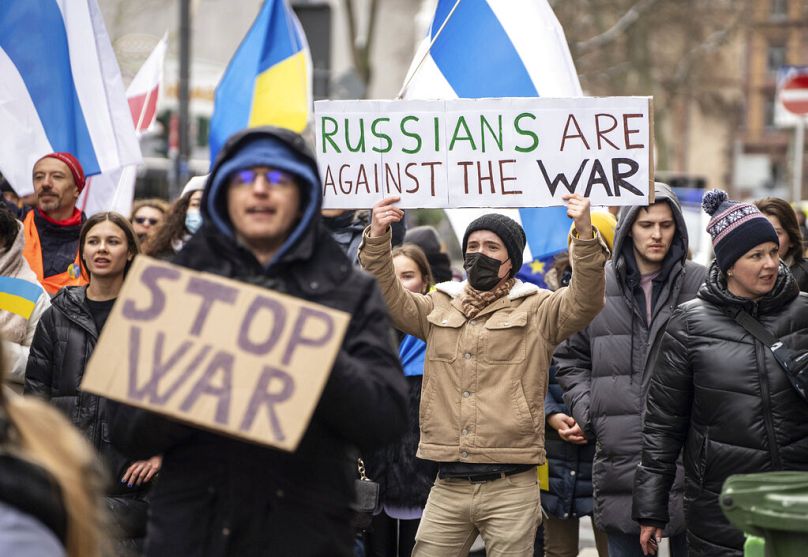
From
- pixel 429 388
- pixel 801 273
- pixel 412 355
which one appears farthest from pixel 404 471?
pixel 801 273

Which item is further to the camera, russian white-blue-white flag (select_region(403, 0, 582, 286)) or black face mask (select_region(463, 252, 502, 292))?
russian white-blue-white flag (select_region(403, 0, 582, 286))

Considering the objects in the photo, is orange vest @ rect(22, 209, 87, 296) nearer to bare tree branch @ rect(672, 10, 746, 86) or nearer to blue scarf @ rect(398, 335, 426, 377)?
blue scarf @ rect(398, 335, 426, 377)

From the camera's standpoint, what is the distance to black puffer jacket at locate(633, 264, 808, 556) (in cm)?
480

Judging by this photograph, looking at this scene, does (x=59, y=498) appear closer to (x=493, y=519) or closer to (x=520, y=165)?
(x=493, y=519)

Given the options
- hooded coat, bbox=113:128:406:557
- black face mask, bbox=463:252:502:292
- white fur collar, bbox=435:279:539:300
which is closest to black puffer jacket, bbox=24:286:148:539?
white fur collar, bbox=435:279:539:300

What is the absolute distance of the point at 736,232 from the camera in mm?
5047

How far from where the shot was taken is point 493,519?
17.5 feet

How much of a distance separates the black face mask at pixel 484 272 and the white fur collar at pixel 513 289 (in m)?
0.08

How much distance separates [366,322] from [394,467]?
3058 millimetres

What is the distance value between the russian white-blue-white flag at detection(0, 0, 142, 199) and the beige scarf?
2.93m

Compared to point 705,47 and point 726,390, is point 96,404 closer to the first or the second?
point 726,390

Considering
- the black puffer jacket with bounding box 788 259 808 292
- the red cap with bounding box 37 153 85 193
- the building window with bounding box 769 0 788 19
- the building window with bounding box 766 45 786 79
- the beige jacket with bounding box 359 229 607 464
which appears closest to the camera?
the beige jacket with bounding box 359 229 607 464

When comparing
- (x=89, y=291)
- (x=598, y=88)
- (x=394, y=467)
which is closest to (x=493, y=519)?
(x=394, y=467)

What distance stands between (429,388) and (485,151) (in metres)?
1.00
